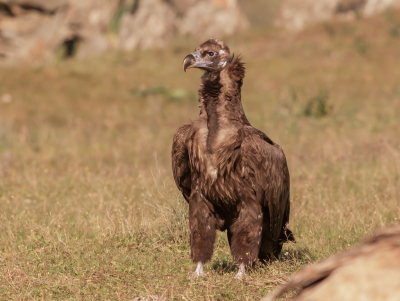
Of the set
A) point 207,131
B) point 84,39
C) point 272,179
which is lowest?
point 272,179

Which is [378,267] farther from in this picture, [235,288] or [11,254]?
[11,254]

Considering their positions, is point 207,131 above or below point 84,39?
below

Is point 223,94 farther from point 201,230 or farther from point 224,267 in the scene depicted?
point 224,267

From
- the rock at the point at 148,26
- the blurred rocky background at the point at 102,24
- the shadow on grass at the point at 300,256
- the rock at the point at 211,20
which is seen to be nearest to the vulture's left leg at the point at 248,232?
the shadow on grass at the point at 300,256

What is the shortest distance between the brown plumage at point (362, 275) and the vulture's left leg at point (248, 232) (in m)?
2.72

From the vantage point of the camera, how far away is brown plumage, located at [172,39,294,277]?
4.80 metres

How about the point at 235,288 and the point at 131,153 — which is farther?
the point at 131,153

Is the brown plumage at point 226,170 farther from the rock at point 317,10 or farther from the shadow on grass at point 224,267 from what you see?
the rock at point 317,10

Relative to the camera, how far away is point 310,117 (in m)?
14.7

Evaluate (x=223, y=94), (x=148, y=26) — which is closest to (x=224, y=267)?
(x=223, y=94)

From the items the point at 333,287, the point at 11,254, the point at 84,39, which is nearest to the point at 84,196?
the point at 11,254

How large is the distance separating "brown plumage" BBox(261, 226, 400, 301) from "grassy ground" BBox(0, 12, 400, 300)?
7.41 feet

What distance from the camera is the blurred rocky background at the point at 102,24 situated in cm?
2862

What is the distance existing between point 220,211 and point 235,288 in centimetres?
86
